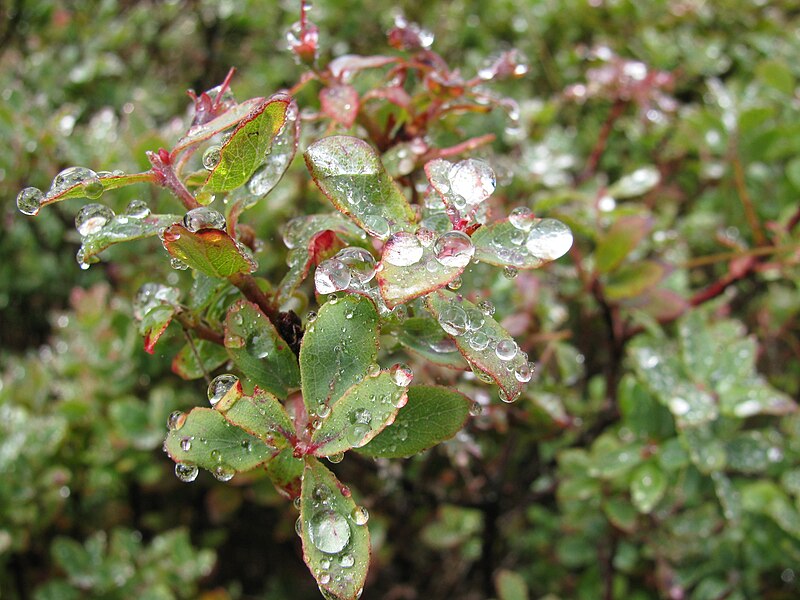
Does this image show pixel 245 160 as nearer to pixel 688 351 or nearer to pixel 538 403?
pixel 538 403

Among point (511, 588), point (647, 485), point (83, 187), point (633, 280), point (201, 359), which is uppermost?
point (83, 187)

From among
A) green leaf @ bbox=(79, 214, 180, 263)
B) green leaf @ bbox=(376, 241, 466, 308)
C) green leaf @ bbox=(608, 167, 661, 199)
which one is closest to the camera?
green leaf @ bbox=(376, 241, 466, 308)

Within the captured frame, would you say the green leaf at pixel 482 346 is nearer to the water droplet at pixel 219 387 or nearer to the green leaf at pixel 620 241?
the water droplet at pixel 219 387

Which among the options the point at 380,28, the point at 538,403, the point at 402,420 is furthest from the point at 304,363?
the point at 380,28

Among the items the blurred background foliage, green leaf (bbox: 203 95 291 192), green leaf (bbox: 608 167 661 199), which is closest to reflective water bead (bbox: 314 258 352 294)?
green leaf (bbox: 203 95 291 192)

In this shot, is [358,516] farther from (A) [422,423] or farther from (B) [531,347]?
(B) [531,347]

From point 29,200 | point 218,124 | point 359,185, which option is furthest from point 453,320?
point 29,200

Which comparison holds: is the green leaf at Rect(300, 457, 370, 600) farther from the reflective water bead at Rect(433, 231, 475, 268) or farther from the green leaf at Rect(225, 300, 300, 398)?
the reflective water bead at Rect(433, 231, 475, 268)
